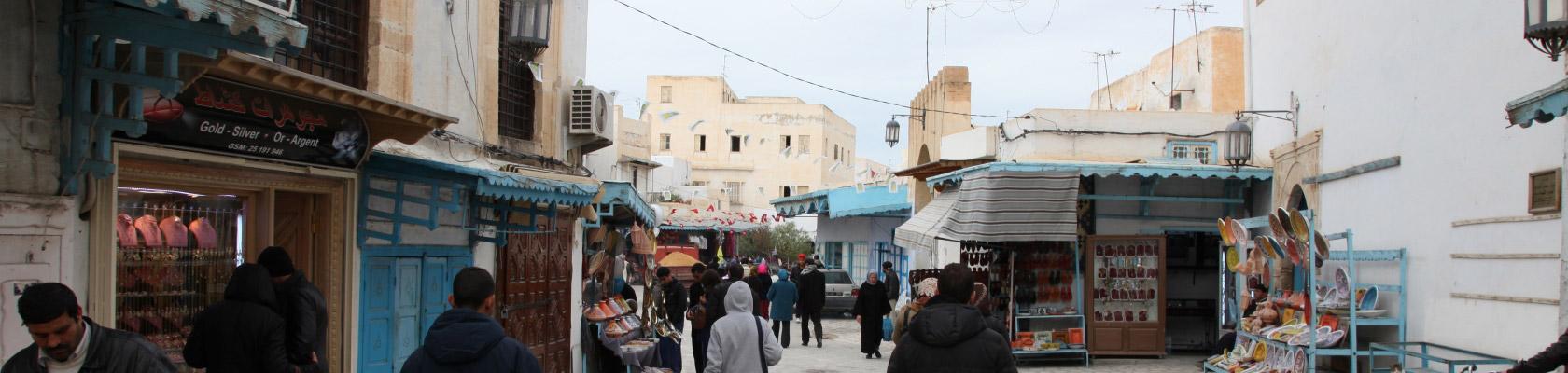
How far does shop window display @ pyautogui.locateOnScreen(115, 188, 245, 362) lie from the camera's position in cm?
638

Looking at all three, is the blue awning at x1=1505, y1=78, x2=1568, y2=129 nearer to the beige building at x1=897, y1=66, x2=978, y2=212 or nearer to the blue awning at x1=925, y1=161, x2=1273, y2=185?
the blue awning at x1=925, y1=161, x2=1273, y2=185

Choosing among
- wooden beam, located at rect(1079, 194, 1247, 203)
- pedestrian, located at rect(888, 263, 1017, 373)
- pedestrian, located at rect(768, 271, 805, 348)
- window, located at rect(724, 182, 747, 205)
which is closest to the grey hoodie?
pedestrian, located at rect(888, 263, 1017, 373)

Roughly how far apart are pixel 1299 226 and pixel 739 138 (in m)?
55.7

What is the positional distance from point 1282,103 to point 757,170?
173 ft

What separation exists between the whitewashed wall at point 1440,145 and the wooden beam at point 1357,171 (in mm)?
63

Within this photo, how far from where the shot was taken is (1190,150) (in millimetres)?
17328

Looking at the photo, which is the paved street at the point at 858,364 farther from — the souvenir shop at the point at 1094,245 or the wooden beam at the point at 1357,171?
the wooden beam at the point at 1357,171

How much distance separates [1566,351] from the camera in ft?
19.9

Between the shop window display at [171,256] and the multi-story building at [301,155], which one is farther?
the shop window display at [171,256]

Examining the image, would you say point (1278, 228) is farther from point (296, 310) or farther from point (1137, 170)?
point (296, 310)

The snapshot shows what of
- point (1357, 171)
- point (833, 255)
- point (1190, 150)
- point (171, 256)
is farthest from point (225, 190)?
point (833, 255)

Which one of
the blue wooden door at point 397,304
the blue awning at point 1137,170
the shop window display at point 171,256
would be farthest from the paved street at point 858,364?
the shop window display at point 171,256

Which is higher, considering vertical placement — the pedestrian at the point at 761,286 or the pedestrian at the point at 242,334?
the pedestrian at the point at 242,334

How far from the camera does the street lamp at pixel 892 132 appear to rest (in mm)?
24341
